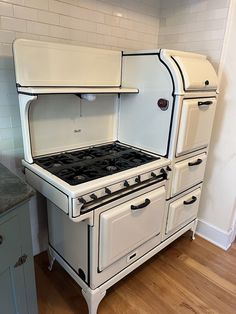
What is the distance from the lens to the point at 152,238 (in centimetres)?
171

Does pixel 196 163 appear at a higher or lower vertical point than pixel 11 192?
lower

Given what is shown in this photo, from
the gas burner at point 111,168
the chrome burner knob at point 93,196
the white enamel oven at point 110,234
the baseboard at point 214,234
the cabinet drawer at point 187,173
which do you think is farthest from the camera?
the baseboard at point 214,234

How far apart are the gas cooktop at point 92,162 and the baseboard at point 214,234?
104 cm

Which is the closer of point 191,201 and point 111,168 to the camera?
point 111,168

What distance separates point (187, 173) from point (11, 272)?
131cm

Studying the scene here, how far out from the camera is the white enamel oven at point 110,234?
1.30 m

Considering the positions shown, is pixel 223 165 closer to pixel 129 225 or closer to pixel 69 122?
pixel 129 225

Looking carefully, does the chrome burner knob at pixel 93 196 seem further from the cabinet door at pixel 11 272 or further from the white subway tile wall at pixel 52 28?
the white subway tile wall at pixel 52 28

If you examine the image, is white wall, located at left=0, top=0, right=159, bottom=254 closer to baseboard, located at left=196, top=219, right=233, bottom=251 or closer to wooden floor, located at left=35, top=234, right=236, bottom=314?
wooden floor, located at left=35, top=234, right=236, bottom=314

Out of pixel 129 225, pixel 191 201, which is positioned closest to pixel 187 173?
pixel 191 201

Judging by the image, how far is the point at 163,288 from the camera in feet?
5.61

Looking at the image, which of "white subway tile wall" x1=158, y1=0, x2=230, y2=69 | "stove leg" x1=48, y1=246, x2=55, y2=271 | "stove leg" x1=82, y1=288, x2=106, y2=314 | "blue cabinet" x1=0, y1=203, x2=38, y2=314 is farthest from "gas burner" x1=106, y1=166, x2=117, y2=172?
"white subway tile wall" x1=158, y1=0, x2=230, y2=69

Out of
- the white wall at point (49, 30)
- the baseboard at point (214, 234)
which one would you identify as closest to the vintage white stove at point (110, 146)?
the white wall at point (49, 30)

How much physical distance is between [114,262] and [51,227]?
20.5 inches
